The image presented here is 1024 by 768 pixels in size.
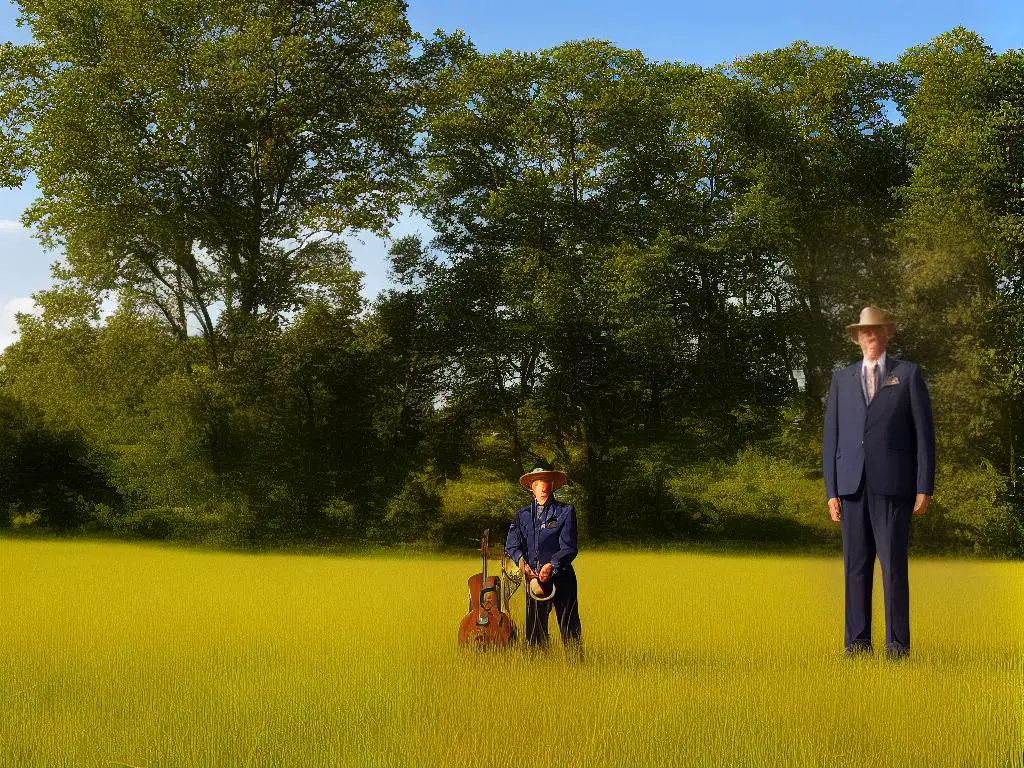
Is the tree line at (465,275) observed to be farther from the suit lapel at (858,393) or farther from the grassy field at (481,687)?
the suit lapel at (858,393)

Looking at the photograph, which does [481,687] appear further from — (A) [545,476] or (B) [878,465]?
(B) [878,465]

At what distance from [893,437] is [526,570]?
271 centimetres

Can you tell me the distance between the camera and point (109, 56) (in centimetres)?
2512

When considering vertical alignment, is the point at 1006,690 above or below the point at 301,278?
below

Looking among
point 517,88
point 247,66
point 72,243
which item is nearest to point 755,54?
point 517,88

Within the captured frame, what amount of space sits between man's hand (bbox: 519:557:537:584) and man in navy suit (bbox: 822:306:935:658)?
2.18 meters

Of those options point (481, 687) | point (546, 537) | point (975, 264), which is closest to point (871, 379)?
point (546, 537)

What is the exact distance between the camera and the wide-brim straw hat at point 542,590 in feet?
24.4

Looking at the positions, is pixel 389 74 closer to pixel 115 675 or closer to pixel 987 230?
pixel 987 230

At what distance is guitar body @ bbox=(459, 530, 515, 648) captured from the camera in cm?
749

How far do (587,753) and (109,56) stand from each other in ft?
80.1

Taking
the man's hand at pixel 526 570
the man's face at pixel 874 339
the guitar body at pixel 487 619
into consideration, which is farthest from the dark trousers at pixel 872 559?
the guitar body at pixel 487 619

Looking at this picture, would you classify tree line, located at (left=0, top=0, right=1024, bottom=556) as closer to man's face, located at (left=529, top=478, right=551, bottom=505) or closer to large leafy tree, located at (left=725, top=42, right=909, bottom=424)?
large leafy tree, located at (left=725, top=42, right=909, bottom=424)

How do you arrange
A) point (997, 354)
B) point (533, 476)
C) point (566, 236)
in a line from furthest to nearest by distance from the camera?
point (566, 236) < point (997, 354) < point (533, 476)
